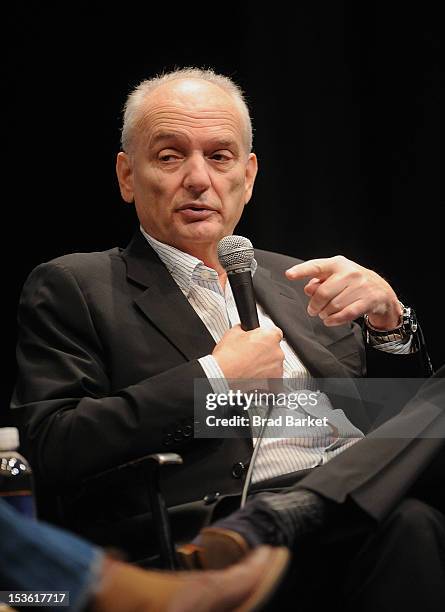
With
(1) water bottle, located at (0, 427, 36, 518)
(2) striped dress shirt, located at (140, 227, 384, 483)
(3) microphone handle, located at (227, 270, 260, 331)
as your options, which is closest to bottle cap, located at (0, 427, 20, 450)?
(1) water bottle, located at (0, 427, 36, 518)

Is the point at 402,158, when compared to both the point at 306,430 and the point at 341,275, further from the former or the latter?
the point at 306,430

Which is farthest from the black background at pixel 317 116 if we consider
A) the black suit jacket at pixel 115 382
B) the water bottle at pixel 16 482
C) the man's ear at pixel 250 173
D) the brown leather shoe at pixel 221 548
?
the brown leather shoe at pixel 221 548

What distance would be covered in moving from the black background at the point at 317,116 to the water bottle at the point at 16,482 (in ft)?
3.72

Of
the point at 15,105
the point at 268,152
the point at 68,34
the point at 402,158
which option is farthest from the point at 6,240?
the point at 402,158

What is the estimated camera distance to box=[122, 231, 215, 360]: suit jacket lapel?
2225mm

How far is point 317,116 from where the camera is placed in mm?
3184

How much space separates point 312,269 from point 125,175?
0.75 metres

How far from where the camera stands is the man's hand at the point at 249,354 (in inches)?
80.2

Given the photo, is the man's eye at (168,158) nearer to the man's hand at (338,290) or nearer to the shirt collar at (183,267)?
the shirt collar at (183,267)

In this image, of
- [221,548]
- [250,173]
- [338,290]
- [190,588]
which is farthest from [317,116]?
[190,588]

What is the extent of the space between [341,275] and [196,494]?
0.62m

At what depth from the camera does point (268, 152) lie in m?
3.16

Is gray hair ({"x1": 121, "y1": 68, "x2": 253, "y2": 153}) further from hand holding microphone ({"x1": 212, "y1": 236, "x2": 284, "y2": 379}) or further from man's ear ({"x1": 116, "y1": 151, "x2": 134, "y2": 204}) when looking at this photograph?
hand holding microphone ({"x1": 212, "y1": 236, "x2": 284, "y2": 379})

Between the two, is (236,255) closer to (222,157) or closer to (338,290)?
(338,290)
